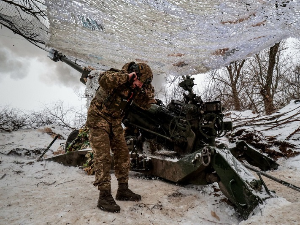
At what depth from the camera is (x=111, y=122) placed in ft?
8.80

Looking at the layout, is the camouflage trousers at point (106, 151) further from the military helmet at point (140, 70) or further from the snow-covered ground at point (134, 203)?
the military helmet at point (140, 70)

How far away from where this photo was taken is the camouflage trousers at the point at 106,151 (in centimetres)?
246

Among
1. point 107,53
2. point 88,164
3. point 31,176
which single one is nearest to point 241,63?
point 107,53

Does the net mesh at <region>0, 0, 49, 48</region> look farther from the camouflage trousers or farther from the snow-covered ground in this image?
the snow-covered ground

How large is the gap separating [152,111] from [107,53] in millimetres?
1373

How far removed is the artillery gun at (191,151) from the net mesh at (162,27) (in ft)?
2.58

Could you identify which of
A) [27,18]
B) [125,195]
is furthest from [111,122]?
[27,18]

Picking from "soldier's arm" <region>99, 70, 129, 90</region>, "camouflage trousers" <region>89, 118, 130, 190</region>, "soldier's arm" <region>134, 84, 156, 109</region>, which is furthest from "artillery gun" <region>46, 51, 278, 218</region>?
"soldier's arm" <region>99, 70, 129, 90</region>

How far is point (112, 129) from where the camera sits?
271 cm

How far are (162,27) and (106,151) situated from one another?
6.32 ft

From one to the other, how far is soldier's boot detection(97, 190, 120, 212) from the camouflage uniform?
0.07 metres

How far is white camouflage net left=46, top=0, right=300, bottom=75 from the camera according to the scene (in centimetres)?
279

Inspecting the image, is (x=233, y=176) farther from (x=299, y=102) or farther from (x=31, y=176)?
(x=299, y=102)

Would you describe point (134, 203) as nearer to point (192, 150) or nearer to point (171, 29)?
point (192, 150)
